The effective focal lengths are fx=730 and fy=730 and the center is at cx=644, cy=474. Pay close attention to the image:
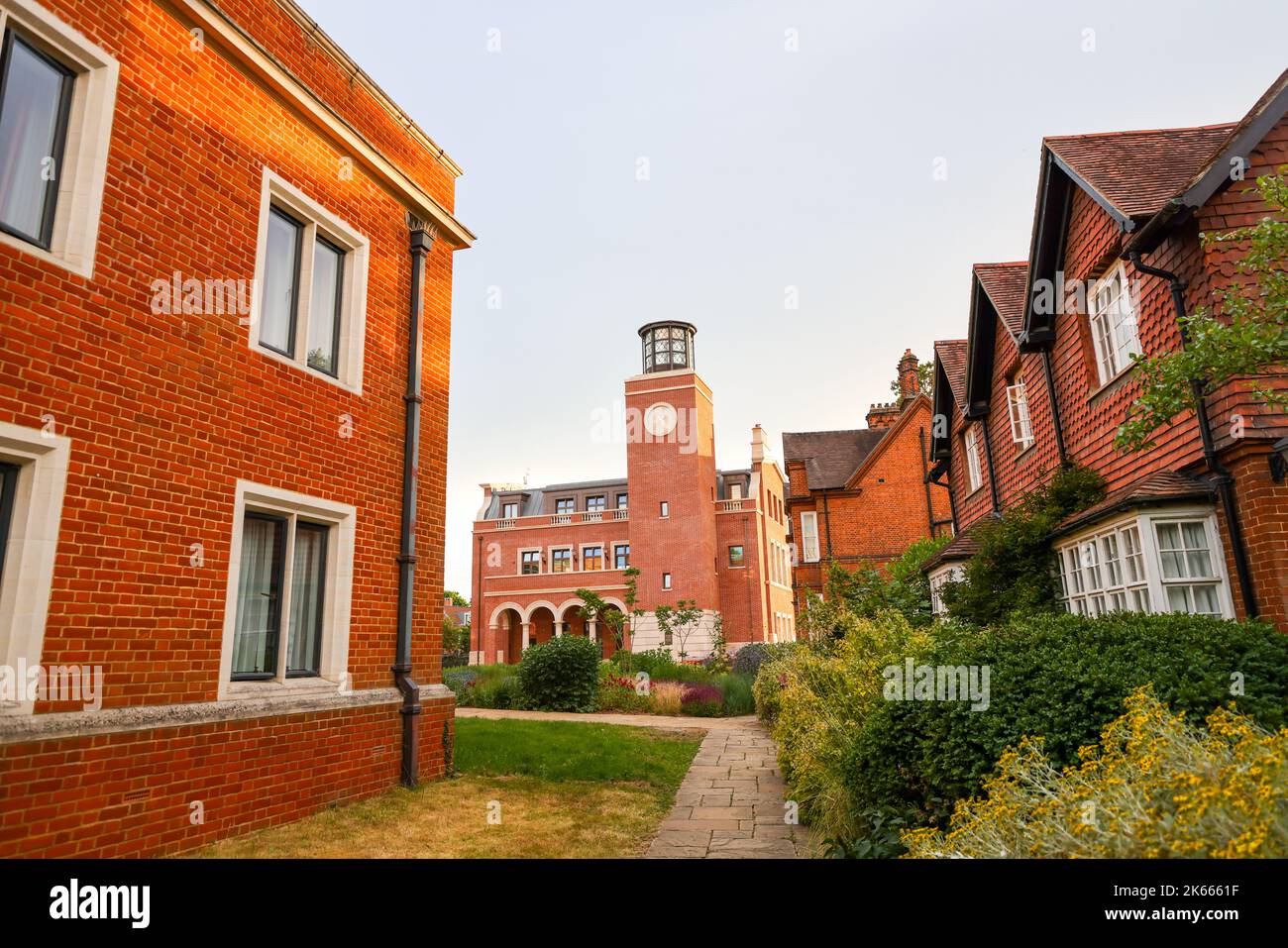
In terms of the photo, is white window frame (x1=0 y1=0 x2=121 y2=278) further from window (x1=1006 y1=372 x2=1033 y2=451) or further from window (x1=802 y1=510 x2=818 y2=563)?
window (x1=802 y1=510 x2=818 y2=563)

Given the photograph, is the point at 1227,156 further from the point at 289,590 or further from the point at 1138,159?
the point at 289,590

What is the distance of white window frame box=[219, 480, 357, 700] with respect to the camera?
6.37 m

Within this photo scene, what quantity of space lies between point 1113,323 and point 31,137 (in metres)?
11.8

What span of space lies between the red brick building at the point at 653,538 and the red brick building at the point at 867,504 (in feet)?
37.2

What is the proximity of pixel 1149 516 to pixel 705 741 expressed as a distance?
7714 millimetres

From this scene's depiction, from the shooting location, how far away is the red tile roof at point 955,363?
16.6 meters

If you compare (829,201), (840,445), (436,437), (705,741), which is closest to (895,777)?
(436,437)

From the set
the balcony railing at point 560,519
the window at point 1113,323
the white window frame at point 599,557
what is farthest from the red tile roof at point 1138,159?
the white window frame at point 599,557

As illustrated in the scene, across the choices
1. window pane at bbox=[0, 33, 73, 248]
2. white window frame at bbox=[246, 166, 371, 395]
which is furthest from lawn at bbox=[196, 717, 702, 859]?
window pane at bbox=[0, 33, 73, 248]

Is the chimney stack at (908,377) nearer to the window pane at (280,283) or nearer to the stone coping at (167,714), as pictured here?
the window pane at (280,283)

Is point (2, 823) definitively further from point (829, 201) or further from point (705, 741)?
point (829, 201)

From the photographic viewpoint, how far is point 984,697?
5.10 m
